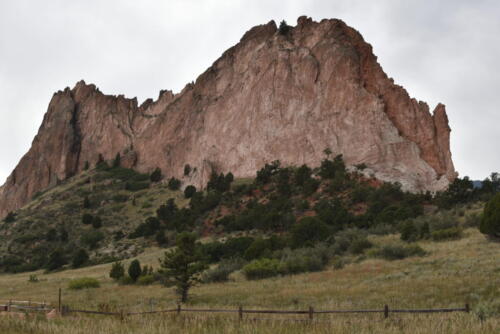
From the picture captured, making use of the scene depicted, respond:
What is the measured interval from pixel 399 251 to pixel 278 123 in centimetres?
4384

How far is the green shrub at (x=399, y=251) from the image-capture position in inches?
951

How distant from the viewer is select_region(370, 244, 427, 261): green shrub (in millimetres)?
24156

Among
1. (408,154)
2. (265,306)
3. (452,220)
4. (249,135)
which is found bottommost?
(265,306)

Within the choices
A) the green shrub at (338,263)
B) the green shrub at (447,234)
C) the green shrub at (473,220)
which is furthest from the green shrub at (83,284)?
the green shrub at (473,220)

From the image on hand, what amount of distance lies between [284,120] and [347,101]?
10.1 meters

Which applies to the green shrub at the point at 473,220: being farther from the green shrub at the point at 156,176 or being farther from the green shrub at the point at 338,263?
the green shrub at the point at 156,176

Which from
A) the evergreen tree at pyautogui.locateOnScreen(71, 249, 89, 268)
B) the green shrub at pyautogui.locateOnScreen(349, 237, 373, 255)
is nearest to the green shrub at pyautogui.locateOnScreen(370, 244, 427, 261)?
the green shrub at pyautogui.locateOnScreen(349, 237, 373, 255)

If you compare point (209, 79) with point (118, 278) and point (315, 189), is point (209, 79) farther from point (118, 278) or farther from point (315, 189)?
point (118, 278)

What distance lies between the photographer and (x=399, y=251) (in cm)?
2442

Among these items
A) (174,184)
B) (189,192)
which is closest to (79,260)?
(189,192)

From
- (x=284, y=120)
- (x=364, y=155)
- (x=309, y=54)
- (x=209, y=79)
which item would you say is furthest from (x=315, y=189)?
(x=209, y=79)

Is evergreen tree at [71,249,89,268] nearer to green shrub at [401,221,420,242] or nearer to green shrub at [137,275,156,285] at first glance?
green shrub at [137,275,156,285]

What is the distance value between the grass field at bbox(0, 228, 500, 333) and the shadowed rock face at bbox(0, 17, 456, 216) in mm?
29662

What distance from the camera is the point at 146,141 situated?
89.9 meters
